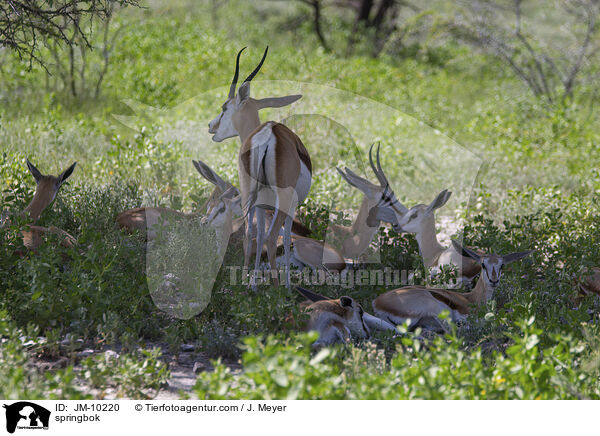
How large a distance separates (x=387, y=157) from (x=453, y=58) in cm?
937

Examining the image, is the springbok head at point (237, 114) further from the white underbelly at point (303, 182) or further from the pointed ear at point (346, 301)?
the pointed ear at point (346, 301)

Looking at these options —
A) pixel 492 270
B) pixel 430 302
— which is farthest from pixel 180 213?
pixel 492 270

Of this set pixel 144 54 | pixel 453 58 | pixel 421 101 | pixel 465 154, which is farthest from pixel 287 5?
pixel 465 154

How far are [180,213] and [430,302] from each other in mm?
2393

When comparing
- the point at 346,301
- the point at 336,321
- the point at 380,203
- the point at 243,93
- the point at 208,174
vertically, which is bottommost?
the point at 336,321

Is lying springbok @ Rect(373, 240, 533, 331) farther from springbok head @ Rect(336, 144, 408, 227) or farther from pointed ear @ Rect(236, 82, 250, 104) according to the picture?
pointed ear @ Rect(236, 82, 250, 104)

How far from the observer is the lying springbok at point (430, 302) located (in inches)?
175

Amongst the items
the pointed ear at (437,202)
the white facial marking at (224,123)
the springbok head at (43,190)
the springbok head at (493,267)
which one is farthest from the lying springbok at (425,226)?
the springbok head at (43,190)

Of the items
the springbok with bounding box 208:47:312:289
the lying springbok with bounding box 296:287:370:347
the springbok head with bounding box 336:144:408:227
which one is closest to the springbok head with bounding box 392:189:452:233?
the springbok head with bounding box 336:144:408:227

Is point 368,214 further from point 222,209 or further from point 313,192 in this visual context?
point 313,192

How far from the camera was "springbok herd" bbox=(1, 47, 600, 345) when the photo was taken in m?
4.43

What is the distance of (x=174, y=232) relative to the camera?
5.18 metres

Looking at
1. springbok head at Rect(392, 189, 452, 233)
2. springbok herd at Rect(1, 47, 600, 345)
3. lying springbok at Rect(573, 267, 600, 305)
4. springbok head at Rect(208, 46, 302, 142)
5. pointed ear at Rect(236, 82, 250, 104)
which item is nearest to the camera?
springbok herd at Rect(1, 47, 600, 345)

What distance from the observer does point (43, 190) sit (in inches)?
222
